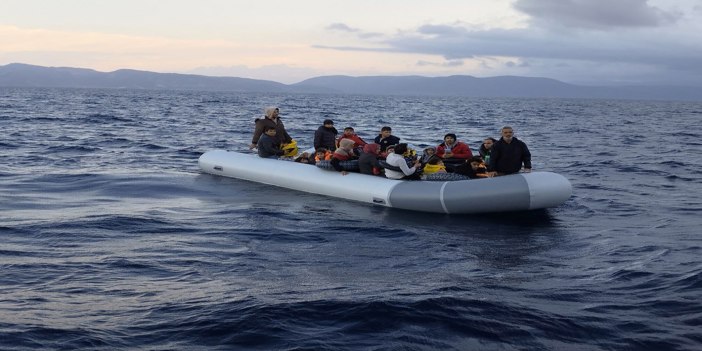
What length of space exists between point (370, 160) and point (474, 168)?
1983mm

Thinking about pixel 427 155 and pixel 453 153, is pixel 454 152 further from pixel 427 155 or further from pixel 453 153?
pixel 427 155

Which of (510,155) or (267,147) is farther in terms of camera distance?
(267,147)

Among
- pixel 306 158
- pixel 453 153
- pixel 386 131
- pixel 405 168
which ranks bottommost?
pixel 306 158

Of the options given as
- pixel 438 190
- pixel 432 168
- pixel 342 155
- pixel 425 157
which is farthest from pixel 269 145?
pixel 438 190

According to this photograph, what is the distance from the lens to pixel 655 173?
18.5 m

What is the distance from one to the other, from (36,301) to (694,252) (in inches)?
307

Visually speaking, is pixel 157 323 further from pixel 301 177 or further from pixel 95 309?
pixel 301 177

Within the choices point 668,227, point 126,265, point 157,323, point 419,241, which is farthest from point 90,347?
point 668,227

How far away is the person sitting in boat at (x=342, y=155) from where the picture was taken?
14297mm

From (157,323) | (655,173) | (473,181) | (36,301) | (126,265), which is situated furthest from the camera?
(655,173)

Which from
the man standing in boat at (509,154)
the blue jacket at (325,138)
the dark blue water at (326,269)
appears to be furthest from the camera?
the blue jacket at (325,138)

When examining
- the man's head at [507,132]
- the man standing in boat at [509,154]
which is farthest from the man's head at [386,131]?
the man's head at [507,132]

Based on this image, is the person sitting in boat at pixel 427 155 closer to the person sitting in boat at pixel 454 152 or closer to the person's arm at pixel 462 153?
the person sitting in boat at pixel 454 152

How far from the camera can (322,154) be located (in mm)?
15250
